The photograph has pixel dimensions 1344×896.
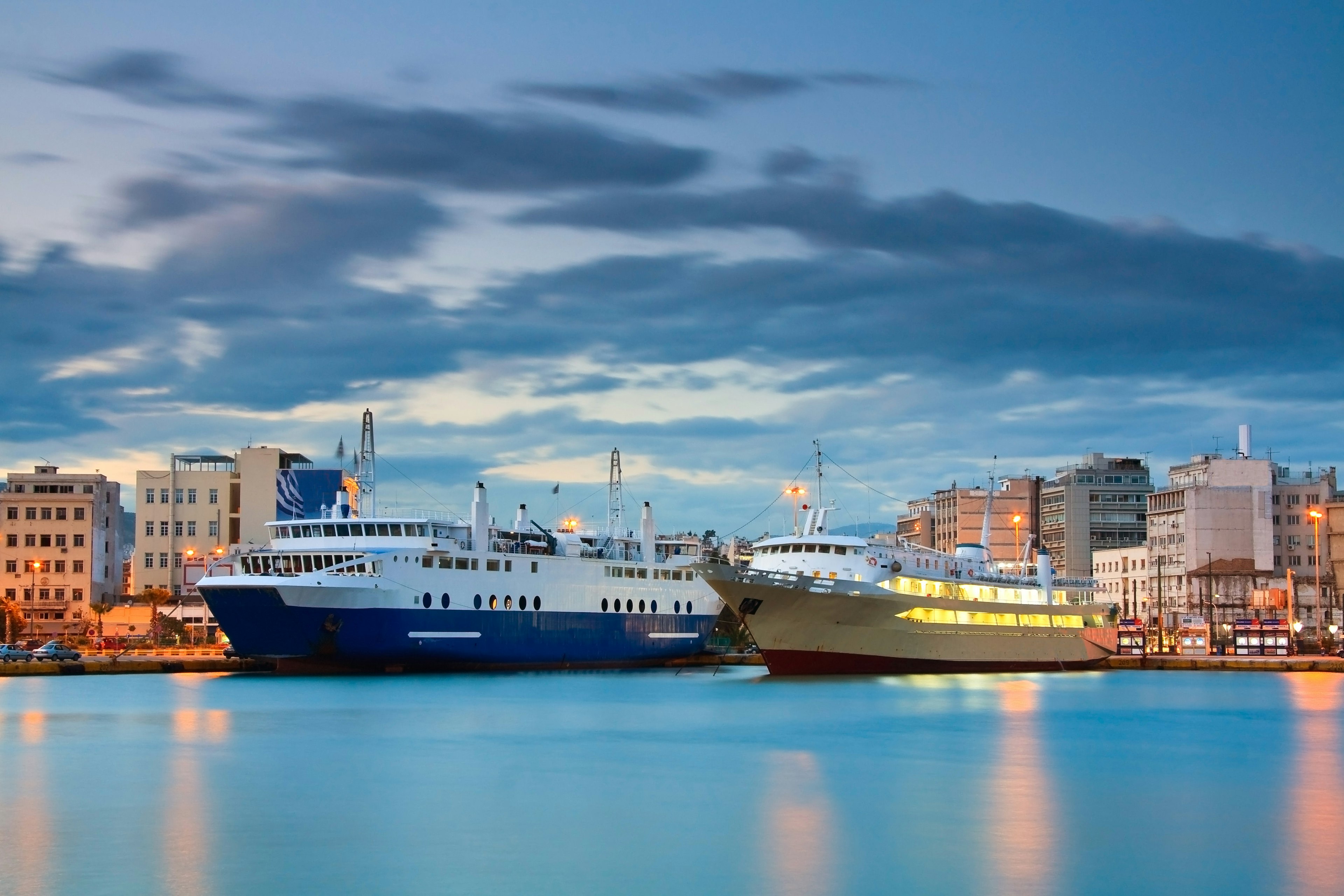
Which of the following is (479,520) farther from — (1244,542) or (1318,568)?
(1244,542)

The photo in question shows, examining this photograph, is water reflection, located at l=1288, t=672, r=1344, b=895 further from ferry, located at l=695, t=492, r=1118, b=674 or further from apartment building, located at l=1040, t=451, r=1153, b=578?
apartment building, located at l=1040, t=451, r=1153, b=578

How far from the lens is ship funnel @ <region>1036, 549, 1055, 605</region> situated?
70.9 meters

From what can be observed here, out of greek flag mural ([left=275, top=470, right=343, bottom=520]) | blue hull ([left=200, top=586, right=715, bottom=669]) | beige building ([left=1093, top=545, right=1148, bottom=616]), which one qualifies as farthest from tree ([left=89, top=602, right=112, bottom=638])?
beige building ([left=1093, top=545, right=1148, bottom=616])

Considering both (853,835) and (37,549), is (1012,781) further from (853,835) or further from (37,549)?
(37,549)

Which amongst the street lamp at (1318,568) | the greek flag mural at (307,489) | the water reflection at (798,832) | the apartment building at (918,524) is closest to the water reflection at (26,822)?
the water reflection at (798,832)

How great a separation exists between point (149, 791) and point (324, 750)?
672 centimetres

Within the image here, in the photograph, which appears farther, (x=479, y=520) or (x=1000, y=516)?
(x=1000, y=516)

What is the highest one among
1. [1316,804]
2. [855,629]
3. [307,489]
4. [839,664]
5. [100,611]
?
[307,489]

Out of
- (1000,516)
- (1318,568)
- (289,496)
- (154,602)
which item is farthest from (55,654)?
(1000,516)

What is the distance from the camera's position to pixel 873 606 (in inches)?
2309

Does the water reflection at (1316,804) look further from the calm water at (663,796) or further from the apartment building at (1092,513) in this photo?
the apartment building at (1092,513)

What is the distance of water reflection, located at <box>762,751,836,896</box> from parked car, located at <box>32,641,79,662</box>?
4973 centimetres

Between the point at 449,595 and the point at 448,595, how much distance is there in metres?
0.07

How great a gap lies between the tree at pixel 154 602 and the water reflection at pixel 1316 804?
66.1m
